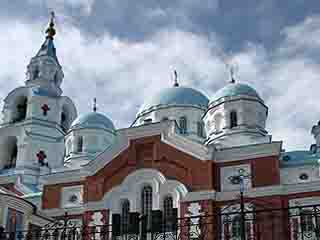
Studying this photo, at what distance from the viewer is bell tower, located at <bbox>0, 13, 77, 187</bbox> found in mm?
33188

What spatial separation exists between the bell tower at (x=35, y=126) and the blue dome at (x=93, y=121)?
68.5 inches

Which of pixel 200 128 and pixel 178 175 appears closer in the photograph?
pixel 178 175

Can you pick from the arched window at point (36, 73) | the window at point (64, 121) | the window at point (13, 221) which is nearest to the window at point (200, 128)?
the window at point (64, 121)

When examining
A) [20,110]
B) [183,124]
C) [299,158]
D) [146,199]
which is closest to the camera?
[146,199]

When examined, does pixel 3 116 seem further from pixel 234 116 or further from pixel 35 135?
pixel 234 116

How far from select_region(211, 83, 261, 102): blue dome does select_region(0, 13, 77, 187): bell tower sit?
10923 mm

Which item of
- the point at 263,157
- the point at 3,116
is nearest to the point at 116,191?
the point at 263,157

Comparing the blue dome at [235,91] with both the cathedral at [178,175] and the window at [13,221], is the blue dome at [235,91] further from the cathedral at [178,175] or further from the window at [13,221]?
the window at [13,221]

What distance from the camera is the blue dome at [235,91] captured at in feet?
93.7

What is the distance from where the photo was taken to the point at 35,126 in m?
33.8

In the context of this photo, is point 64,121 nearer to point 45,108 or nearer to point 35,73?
point 45,108

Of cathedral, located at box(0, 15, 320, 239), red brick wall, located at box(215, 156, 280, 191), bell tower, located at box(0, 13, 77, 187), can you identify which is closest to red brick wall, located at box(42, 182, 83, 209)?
cathedral, located at box(0, 15, 320, 239)

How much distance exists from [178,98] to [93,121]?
5.40m

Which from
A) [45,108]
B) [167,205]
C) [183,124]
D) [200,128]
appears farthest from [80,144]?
[167,205]
